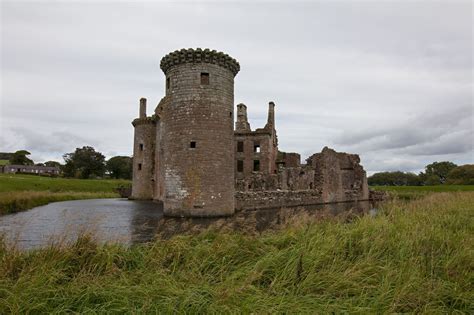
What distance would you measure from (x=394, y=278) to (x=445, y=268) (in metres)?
1.15

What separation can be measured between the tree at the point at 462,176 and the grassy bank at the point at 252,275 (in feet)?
218

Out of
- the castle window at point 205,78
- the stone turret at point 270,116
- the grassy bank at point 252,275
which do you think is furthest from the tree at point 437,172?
the grassy bank at point 252,275

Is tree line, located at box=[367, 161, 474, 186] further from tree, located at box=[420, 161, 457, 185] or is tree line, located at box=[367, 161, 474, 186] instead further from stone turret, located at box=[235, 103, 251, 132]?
stone turret, located at box=[235, 103, 251, 132]

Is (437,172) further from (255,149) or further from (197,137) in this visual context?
(197,137)

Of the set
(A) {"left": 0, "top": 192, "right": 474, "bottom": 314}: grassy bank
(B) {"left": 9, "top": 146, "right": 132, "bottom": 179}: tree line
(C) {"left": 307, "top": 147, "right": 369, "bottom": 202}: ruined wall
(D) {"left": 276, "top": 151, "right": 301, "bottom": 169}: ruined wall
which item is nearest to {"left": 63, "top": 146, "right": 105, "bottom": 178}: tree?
(B) {"left": 9, "top": 146, "right": 132, "bottom": 179}: tree line

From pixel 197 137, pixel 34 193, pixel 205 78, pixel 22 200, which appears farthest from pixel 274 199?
pixel 34 193

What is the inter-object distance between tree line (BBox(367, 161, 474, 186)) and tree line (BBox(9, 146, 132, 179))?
7165 centimetres

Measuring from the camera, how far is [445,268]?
16.9 feet

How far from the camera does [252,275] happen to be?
14.7ft

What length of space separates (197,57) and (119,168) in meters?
65.6

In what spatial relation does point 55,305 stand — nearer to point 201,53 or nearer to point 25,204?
point 201,53

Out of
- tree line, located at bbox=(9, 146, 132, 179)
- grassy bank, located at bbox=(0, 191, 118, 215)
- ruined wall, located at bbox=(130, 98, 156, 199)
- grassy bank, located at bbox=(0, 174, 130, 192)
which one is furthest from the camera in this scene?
tree line, located at bbox=(9, 146, 132, 179)

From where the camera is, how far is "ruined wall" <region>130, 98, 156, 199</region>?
29.3m

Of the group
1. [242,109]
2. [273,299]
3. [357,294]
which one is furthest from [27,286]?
[242,109]
